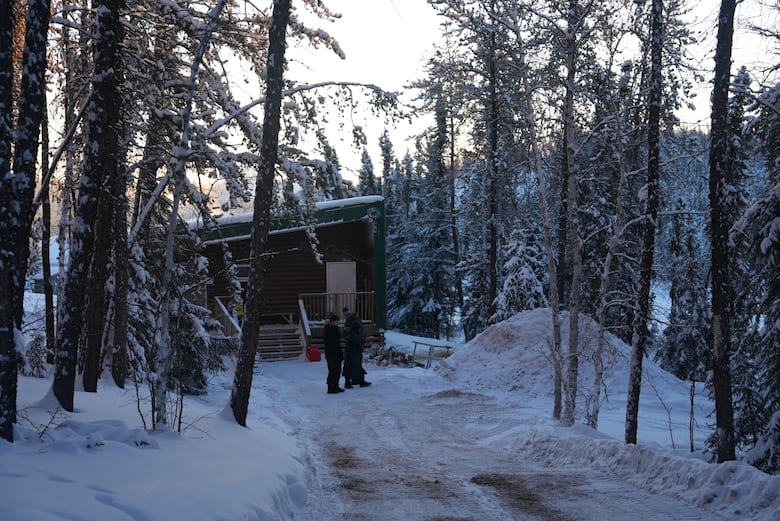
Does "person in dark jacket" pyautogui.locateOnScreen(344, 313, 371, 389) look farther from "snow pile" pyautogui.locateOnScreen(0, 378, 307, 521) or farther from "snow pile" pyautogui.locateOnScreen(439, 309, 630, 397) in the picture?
"snow pile" pyautogui.locateOnScreen(0, 378, 307, 521)

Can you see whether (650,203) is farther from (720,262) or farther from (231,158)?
(231,158)

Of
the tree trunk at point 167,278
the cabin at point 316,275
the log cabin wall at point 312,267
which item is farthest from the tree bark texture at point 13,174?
the log cabin wall at point 312,267

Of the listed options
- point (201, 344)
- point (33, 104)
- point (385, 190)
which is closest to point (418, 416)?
point (201, 344)

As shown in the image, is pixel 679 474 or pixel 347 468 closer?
pixel 679 474

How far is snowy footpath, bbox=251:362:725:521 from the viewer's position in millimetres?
6941

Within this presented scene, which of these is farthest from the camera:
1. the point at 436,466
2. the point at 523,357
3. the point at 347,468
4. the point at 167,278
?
the point at 523,357

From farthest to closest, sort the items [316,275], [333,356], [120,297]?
[316,275]
[333,356]
[120,297]

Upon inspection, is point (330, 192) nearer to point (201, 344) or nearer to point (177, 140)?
point (177, 140)

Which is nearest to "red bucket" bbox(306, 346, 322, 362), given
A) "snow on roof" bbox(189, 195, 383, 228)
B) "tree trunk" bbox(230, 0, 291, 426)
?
"snow on roof" bbox(189, 195, 383, 228)

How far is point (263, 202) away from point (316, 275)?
19478mm

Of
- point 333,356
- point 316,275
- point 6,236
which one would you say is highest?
point 6,236

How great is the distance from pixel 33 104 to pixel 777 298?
1065 centimetres

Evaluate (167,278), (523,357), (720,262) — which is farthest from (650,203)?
(167,278)

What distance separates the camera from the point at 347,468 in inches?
368
